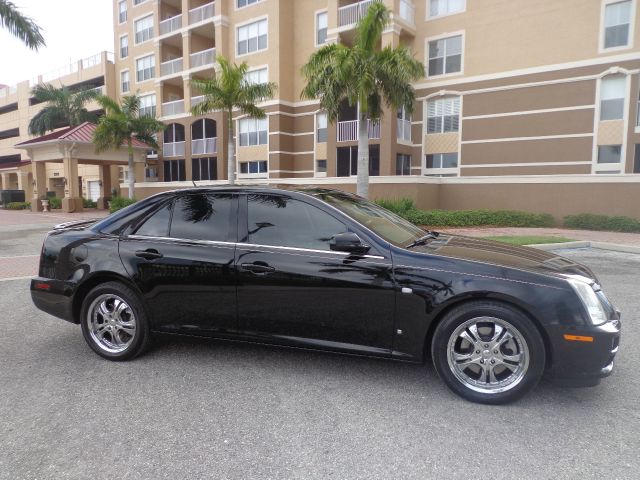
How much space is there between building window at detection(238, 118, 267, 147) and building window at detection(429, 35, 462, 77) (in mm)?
11025

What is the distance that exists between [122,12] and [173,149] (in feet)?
46.6

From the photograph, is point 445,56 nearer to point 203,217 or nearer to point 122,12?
point 203,217

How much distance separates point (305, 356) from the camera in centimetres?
422

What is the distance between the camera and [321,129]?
92.6ft

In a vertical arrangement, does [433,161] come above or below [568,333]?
above

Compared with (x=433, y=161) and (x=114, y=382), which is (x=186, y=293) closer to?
(x=114, y=382)

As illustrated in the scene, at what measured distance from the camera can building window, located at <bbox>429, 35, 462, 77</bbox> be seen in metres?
23.8

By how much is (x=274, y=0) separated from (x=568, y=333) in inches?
1180

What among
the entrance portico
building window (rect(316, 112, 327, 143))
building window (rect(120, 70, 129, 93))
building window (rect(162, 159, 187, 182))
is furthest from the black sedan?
building window (rect(120, 70, 129, 93))

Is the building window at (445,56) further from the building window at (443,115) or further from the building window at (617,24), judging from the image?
the building window at (617,24)

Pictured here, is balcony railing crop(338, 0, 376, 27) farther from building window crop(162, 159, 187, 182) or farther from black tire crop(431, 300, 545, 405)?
black tire crop(431, 300, 545, 405)

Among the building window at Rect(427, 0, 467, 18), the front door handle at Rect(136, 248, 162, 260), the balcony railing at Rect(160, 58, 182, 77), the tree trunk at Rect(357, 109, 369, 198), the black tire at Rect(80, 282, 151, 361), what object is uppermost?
the building window at Rect(427, 0, 467, 18)

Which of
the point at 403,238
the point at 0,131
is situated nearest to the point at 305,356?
the point at 403,238

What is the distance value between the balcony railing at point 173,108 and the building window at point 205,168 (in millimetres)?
4110
